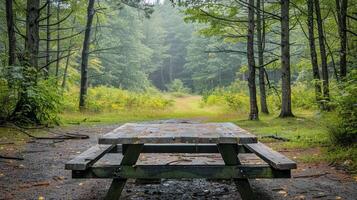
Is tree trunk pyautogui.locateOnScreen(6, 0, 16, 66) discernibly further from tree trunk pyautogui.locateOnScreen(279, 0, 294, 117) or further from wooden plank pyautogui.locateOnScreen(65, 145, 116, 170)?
tree trunk pyautogui.locateOnScreen(279, 0, 294, 117)

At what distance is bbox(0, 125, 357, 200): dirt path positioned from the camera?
430cm

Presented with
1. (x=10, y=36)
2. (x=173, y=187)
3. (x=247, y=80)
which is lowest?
(x=173, y=187)

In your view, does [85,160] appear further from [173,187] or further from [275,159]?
[275,159]

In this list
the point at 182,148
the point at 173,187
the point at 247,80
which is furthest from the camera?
the point at 247,80

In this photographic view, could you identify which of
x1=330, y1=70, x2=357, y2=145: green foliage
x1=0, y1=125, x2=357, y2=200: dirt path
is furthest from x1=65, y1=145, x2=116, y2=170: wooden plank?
x1=330, y1=70, x2=357, y2=145: green foliage

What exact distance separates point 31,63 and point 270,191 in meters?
10.4

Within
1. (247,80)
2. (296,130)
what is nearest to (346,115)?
(296,130)

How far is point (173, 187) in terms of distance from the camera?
4828 millimetres

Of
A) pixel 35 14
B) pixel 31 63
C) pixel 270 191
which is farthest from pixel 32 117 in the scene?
pixel 270 191

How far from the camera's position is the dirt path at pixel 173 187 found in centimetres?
430

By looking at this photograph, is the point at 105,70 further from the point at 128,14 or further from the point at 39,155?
the point at 39,155

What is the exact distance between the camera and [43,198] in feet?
13.8

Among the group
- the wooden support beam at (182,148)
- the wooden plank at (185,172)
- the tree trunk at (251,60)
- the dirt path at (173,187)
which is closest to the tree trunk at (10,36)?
the dirt path at (173,187)

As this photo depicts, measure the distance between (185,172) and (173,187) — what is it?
3.88 ft
